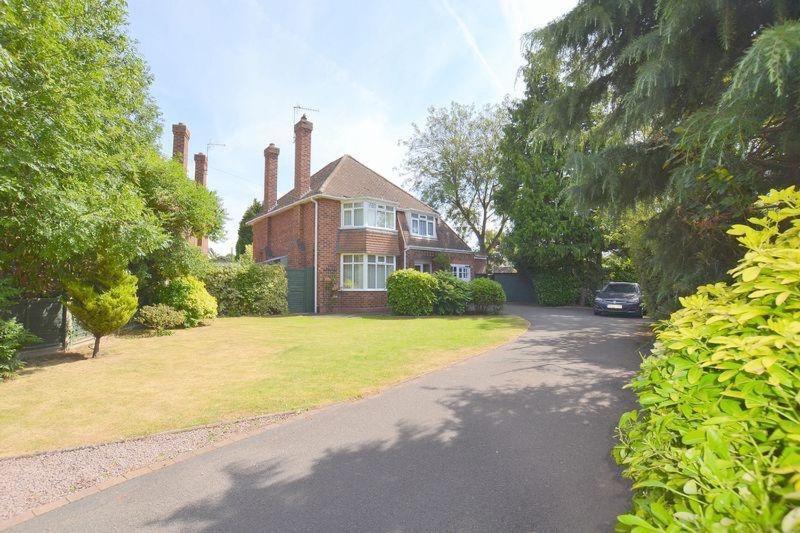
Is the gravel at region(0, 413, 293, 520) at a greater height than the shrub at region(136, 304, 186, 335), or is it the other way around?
the shrub at region(136, 304, 186, 335)

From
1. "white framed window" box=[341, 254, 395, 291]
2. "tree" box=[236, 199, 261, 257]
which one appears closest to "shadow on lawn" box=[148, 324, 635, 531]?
"white framed window" box=[341, 254, 395, 291]

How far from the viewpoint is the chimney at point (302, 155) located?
828 inches

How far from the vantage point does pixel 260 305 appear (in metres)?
17.8

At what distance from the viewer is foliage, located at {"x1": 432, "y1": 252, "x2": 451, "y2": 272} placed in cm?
2252

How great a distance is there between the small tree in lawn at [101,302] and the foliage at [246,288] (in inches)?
328

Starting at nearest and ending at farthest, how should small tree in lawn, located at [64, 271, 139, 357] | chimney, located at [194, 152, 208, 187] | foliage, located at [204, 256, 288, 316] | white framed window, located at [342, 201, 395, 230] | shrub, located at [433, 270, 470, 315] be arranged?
small tree in lawn, located at [64, 271, 139, 357]
foliage, located at [204, 256, 288, 316]
shrub, located at [433, 270, 470, 315]
white framed window, located at [342, 201, 395, 230]
chimney, located at [194, 152, 208, 187]

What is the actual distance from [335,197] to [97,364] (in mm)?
13212

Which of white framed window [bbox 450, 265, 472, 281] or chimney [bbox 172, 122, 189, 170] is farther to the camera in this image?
white framed window [bbox 450, 265, 472, 281]

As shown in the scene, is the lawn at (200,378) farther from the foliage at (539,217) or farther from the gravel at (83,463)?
the foliage at (539,217)

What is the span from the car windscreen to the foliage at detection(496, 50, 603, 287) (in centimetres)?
454

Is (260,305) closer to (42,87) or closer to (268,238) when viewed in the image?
(268,238)

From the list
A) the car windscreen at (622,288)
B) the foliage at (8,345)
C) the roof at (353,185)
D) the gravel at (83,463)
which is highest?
the roof at (353,185)

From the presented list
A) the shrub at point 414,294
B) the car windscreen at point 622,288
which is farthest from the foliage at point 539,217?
the shrub at point 414,294

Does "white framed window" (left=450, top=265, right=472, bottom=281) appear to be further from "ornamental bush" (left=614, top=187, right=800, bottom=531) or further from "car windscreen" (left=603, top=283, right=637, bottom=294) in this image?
"ornamental bush" (left=614, top=187, right=800, bottom=531)
